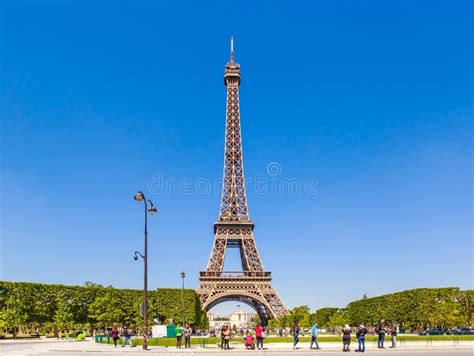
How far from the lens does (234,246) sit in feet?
351

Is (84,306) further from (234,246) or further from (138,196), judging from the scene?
(138,196)

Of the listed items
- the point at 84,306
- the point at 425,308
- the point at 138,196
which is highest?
the point at 138,196

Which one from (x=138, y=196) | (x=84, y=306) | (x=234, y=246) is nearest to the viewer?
(x=138, y=196)

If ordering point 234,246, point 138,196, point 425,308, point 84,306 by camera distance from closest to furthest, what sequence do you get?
point 138,196, point 84,306, point 425,308, point 234,246

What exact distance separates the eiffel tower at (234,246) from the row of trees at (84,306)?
15.4 metres

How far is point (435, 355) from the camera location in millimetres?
28172

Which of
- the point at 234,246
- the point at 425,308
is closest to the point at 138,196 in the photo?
the point at 425,308

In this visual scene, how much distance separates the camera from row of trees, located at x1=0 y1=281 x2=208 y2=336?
7025cm

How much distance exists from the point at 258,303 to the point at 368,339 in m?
54.2

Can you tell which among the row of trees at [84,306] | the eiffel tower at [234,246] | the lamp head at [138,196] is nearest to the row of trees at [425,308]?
the eiffel tower at [234,246]

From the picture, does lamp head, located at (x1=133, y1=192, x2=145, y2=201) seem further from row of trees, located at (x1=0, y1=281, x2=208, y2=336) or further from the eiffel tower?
the eiffel tower

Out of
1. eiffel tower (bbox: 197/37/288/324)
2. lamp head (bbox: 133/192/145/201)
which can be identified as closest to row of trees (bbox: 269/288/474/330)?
eiffel tower (bbox: 197/37/288/324)

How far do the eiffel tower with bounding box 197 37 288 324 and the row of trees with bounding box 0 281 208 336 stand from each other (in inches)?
605

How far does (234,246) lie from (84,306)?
38613 millimetres
